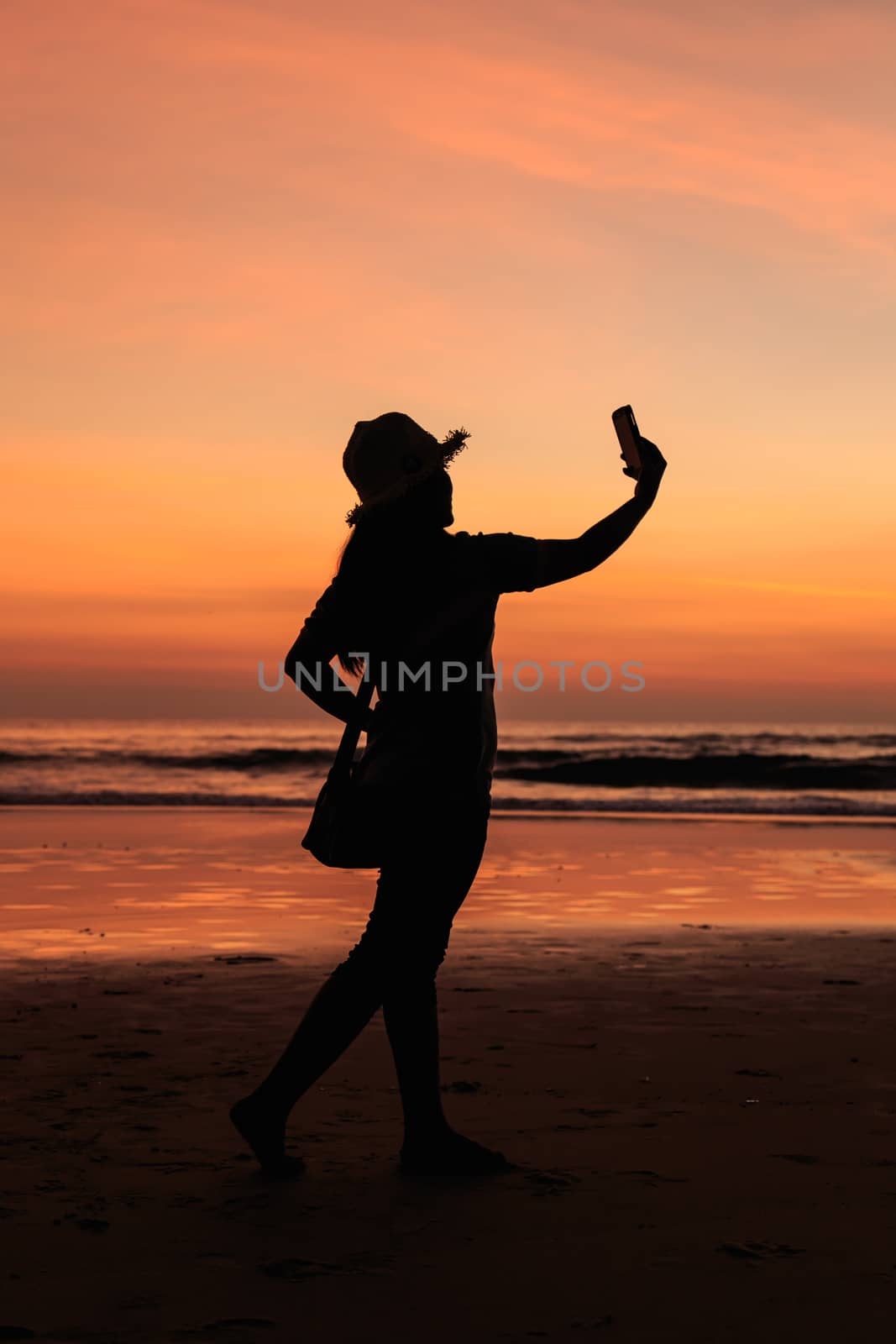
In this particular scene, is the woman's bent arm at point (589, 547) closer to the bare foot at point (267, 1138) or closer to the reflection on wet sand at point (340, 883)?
the bare foot at point (267, 1138)

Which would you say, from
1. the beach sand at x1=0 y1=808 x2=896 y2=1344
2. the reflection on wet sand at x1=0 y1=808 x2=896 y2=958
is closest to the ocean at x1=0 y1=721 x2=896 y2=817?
the reflection on wet sand at x1=0 y1=808 x2=896 y2=958

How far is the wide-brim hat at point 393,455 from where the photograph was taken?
3617 mm

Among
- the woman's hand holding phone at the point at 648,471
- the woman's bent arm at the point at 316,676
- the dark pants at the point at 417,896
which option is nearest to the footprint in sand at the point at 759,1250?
the dark pants at the point at 417,896

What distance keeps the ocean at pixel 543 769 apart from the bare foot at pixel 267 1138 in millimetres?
16917

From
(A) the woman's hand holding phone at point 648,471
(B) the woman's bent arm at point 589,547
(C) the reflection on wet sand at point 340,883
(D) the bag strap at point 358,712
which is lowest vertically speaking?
(C) the reflection on wet sand at point 340,883

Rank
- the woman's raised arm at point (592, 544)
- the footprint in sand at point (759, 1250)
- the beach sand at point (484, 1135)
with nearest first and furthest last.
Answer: the beach sand at point (484, 1135) → the footprint in sand at point (759, 1250) → the woman's raised arm at point (592, 544)

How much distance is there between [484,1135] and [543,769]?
98.8 ft

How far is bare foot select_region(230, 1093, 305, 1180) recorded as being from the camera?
3.55 m

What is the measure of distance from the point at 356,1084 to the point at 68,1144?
3.65 feet

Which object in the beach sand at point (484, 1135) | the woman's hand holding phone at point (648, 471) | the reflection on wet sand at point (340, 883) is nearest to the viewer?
the beach sand at point (484, 1135)

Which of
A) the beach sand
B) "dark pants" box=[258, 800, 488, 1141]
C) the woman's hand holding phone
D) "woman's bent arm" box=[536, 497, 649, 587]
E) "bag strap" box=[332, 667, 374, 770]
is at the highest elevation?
the woman's hand holding phone

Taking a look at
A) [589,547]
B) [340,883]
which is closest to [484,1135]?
[589,547]

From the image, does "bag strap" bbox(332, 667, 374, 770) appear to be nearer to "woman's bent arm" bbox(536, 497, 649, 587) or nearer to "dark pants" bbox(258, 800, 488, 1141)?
"dark pants" bbox(258, 800, 488, 1141)

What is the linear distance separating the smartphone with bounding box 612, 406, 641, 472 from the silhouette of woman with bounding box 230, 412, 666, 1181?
4 cm
